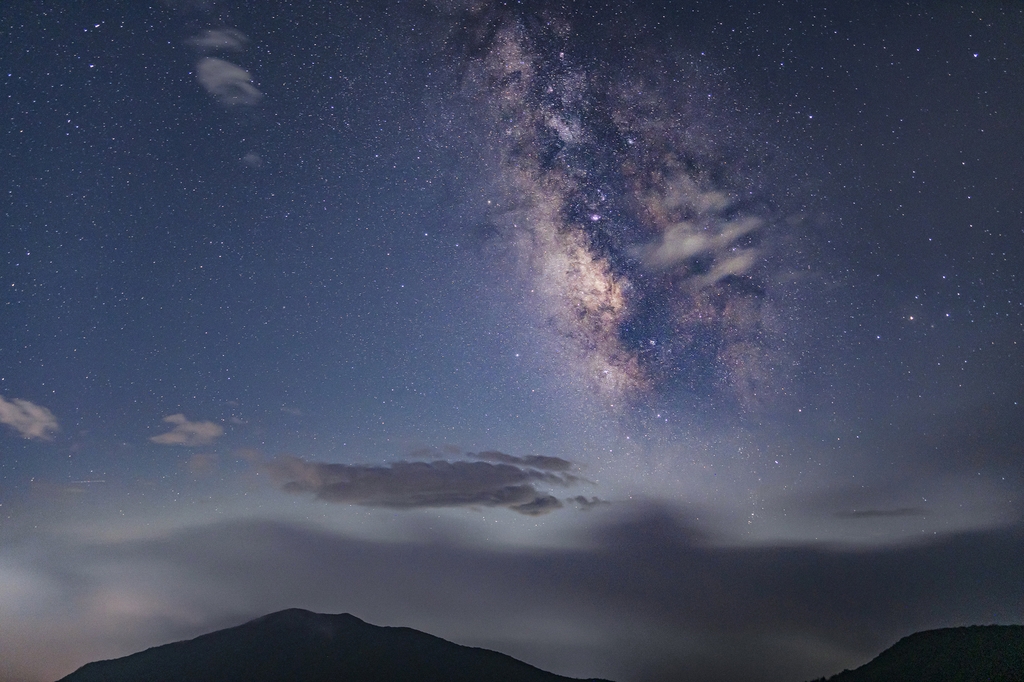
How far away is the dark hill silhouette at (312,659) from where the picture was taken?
490 ft

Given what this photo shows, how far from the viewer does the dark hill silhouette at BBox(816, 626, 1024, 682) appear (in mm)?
99375

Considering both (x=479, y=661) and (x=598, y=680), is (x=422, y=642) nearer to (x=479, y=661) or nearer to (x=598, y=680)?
(x=479, y=661)

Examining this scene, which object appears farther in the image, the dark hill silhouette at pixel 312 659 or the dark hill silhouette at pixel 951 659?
the dark hill silhouette at pixel 312 659

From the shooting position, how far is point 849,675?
11750 centimetres

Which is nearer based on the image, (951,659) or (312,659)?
(951,659)

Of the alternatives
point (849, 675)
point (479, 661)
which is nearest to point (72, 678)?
point (479, 661)

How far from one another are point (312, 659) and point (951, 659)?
6358 inches

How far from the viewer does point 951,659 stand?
10750cm

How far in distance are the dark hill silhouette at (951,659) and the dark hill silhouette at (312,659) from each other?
82387mm

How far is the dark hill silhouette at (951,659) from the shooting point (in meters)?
99.4

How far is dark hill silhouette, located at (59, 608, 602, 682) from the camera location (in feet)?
490

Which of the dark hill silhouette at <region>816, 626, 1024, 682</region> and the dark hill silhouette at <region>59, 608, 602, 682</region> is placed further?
the dark hill silhouette at <region>59, 608, 602, 682</region>

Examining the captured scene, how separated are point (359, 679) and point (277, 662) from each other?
27.4m

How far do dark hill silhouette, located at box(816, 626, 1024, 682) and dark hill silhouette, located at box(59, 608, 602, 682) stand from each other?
8239 cm
